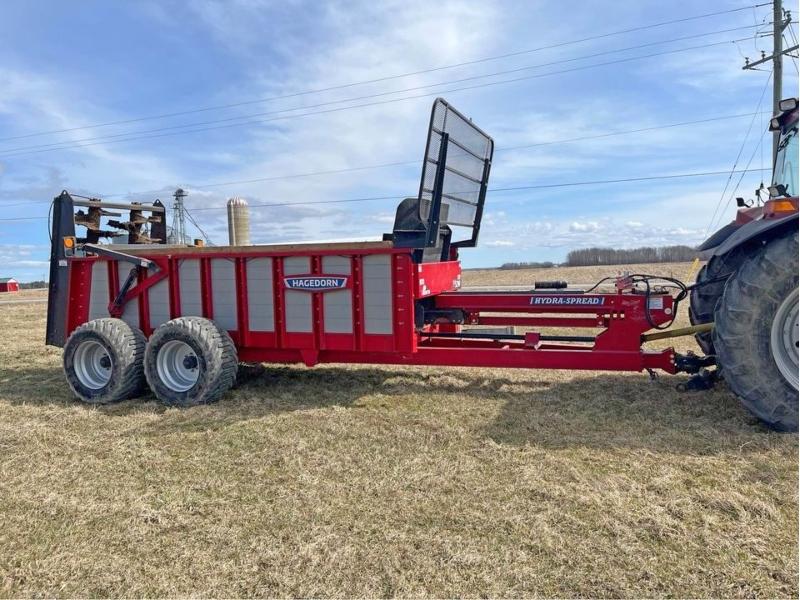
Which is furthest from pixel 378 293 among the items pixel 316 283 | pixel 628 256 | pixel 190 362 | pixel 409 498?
pixel 628 256

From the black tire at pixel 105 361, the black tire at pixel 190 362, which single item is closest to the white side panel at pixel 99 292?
the black tire at pixel 105 361

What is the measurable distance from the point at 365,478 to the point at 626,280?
3.01 metres

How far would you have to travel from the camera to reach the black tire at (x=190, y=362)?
530cm

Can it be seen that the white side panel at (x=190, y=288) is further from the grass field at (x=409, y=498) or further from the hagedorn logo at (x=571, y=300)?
the hagedorn logo at (x=571, y=300)

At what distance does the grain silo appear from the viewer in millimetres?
6645

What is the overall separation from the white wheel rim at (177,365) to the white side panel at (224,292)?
0.43 m

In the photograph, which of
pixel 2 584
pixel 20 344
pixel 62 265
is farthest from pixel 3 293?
pixel 2 584

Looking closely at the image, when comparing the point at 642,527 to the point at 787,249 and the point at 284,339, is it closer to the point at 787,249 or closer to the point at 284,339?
the point at 787,249

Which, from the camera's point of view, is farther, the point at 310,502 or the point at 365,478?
the point at 365,478

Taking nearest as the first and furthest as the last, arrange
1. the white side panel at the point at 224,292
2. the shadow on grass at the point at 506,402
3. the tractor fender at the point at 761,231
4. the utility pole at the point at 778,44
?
the tractor fender at the point at 761,231 < the shadow on grass at the point at 506,402 < the white side panel at the point at 224,292 < the utility pole at the point at 778,44

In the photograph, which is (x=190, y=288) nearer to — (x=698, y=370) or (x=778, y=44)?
(x=698, y=370)

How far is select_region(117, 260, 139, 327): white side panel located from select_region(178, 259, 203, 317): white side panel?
2.00 feet

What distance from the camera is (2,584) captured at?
2555 mm

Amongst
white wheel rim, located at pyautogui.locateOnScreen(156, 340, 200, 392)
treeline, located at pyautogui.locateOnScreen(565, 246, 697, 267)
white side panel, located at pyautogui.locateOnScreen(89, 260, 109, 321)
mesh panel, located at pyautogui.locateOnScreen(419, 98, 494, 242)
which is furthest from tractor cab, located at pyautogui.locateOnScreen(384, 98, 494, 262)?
treeline, located at pyautogui.locateOnScreen(565, 246, 697, 267)
